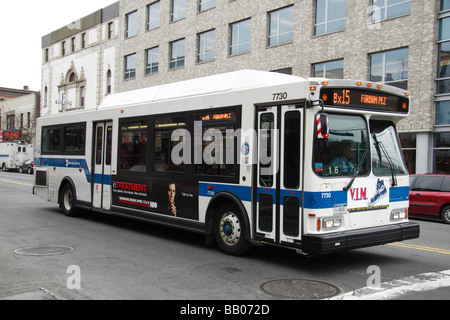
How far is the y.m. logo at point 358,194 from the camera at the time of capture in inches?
269

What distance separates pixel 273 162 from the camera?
7.07 m

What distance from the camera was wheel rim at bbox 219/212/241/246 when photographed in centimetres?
771

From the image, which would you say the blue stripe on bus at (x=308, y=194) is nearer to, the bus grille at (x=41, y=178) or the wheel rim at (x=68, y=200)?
the wheel rim at (x=68, y=200)

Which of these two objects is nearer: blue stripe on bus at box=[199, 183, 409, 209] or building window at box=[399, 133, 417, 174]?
blue stripe on bus at box=[199, 183, 409, 209]

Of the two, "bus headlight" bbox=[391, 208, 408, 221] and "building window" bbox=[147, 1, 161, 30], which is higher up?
"building window" bbox=[147, 1, 161, 30]

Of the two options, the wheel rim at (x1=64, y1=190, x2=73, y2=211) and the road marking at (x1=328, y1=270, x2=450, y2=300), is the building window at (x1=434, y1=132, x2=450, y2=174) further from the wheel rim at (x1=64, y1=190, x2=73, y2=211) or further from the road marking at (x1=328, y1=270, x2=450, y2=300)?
the wheel rim at (x1=64, y1=190, x2=73, y2=211)

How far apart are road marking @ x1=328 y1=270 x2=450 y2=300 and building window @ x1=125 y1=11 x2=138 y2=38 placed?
34963 mm

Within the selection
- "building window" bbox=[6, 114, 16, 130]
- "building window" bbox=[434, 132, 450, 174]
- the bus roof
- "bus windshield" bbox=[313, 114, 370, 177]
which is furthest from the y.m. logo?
"building window" bbox=[6, 114, 16, 130]

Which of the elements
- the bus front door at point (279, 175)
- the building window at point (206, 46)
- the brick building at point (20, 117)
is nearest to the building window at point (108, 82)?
the building window at point (206, 46)

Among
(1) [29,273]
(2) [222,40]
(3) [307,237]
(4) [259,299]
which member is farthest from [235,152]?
(2) [222,40]

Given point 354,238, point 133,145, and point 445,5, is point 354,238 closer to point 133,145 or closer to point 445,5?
point 133,145

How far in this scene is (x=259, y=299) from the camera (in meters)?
5.41

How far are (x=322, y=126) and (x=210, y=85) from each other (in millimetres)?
3131

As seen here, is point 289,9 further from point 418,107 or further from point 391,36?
point 418,107
